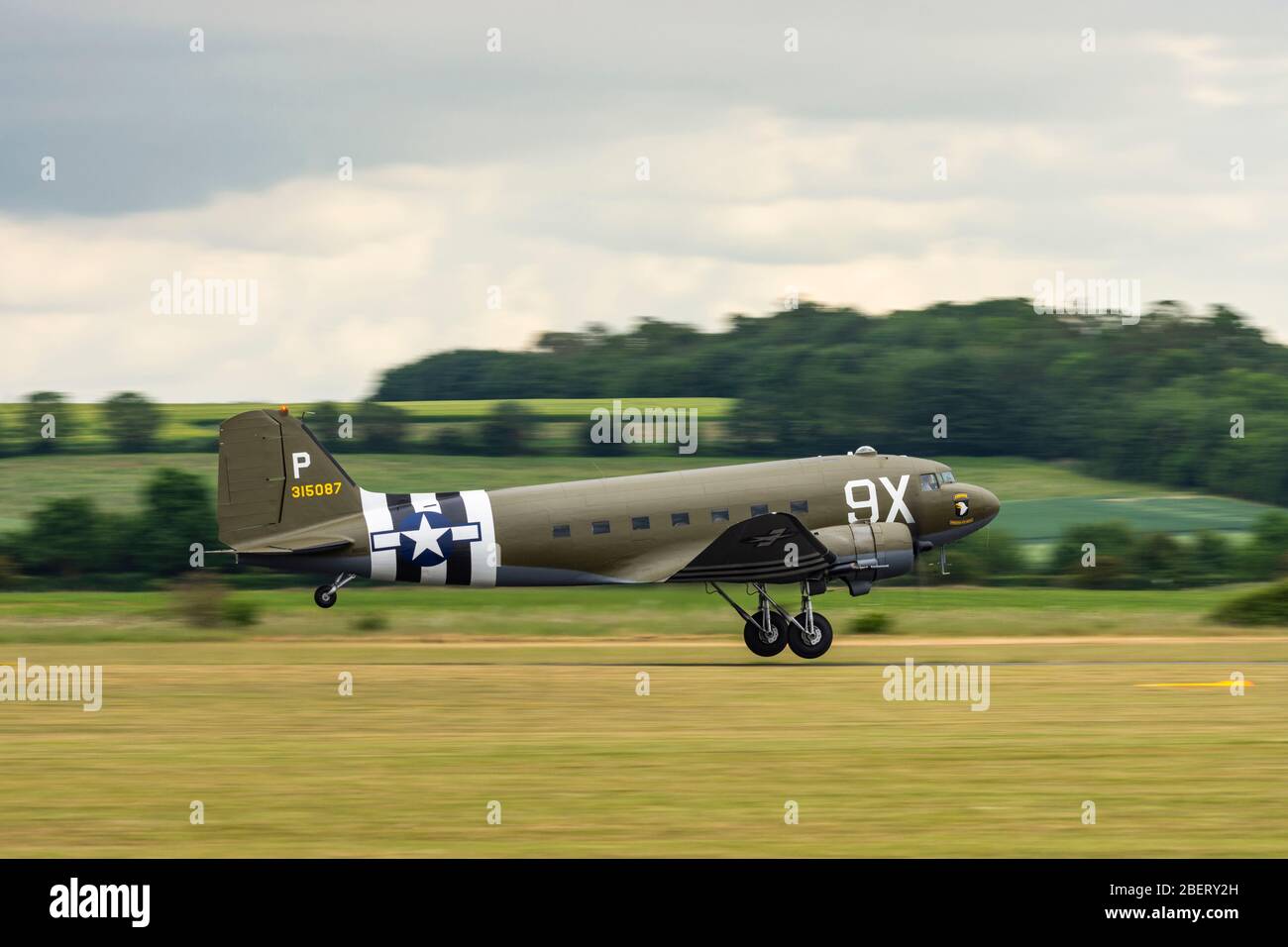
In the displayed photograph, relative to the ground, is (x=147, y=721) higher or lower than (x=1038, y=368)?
lower

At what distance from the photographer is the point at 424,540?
33.2m

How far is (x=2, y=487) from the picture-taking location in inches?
2505

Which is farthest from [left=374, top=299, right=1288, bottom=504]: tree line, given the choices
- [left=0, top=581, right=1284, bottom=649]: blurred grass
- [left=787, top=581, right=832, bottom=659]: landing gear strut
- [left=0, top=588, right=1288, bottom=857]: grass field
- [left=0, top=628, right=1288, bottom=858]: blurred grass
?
[left=0, top=628, right=1288, bottom=858]: blurred grass

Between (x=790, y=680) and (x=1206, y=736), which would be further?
(x=790, y=680)

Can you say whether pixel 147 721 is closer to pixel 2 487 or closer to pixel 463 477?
pixel 463 477

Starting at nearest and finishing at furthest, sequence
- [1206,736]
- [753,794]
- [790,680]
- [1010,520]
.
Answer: [753,794]
[1206,736]
[790,680]
[1010,520]

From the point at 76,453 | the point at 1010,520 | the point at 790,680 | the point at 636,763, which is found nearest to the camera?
the point at 636,763

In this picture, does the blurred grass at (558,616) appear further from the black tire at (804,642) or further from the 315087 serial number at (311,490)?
the 315087 serial number at (311,490)


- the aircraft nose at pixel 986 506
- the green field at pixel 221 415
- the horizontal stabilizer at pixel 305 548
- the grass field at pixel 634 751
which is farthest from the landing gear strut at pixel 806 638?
the green field at pixel 221 415

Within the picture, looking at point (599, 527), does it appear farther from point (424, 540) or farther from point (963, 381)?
point (963, 381)

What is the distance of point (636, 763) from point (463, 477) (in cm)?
4122

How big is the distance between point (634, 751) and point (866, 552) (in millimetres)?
13268

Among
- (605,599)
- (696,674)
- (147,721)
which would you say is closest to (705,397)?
(605,599)

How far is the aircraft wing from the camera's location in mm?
32594
